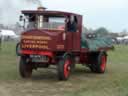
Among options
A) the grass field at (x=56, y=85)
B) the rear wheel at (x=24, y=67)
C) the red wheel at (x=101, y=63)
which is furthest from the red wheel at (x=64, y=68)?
the red wheel at (x=101, y=63)

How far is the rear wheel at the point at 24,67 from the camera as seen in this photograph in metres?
17.1

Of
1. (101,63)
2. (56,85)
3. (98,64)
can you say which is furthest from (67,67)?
(101,63)

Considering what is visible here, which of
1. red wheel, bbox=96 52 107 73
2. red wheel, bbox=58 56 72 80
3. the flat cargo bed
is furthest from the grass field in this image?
the flat cargo bed

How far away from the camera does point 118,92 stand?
12.5m

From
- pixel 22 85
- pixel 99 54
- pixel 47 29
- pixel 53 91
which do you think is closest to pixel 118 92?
Answer: pixel 53 91

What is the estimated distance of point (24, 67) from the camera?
17094mm

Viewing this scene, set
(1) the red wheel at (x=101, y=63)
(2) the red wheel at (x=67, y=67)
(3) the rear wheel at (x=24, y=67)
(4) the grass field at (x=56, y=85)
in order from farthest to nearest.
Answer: (1) the red wheel at (x=101, y=63) < (3) the rear wheel at (x=24, y=67) < (2) the red wheel at (x=67, y=67) < (4) the grass field at (x=56, y=85)

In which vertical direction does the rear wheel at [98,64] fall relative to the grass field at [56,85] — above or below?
above

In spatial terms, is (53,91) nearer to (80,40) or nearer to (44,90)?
(44,90)

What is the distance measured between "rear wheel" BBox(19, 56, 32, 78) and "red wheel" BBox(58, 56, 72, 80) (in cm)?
139

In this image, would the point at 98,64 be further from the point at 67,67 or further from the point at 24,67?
the point at 24,67

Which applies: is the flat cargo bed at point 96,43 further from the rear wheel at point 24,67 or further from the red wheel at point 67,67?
the rear wheel at point 24,67

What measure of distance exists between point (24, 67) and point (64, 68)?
162 cm

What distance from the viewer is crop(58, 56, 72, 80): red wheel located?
53.2 ft
